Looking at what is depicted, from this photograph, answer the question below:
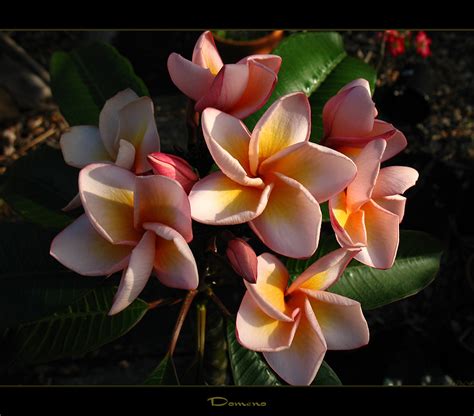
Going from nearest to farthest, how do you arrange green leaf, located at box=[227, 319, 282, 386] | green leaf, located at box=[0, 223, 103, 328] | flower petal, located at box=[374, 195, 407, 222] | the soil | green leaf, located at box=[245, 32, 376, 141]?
flower petal, located at box=[374, 195, 407, 222] → green leaf, located at box=[0, 223, 103, 328] → green leaf, located at box=[227, 319, 282, 386] → green leaf, located at box=[245, 32, 376, 141] → the soil

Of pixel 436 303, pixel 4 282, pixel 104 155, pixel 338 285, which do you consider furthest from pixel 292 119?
pixel 436 303

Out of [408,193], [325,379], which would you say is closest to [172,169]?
[325,379]

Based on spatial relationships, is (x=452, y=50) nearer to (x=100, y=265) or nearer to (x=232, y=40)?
(x=232, y=40)

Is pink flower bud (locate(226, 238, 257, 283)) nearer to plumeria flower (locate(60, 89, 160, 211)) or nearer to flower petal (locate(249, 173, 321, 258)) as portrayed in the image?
flower petal (locate(249, 173, 321, 258))

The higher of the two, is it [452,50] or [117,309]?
[117,309]

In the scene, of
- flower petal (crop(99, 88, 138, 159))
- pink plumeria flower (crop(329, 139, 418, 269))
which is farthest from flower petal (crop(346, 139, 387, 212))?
flower petal (crop(99, 88, 138, 159))

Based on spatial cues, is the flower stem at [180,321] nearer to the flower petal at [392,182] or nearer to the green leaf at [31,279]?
the green leaf at [31,279]
